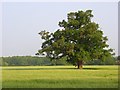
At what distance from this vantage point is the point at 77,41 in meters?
73.2

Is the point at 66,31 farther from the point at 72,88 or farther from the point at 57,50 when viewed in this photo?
the point at 72,88

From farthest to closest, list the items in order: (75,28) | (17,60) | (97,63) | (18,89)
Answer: (17,60), (97,63), (75,28), (18,89)

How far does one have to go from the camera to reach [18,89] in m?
19.7

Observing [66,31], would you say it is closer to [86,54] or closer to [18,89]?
[86,54]

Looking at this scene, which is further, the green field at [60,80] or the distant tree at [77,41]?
the distant tree at [77,41]

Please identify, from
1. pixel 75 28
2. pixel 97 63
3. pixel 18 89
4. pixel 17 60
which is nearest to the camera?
pixel 18 89

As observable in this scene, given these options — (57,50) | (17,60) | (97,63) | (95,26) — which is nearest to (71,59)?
(57,50)

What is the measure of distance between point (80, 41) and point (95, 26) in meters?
4.36

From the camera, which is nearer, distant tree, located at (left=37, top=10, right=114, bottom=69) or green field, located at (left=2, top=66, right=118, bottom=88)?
green field, located at (left=2, top=66, right=118, bottom=88)

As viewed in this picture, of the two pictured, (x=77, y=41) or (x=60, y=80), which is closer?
(x=60, y=80)

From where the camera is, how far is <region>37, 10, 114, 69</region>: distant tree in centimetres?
6962

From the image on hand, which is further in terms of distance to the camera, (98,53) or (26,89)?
(98,53)

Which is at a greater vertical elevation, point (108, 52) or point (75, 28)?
point (75, 28)

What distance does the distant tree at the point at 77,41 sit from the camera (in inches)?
2741
